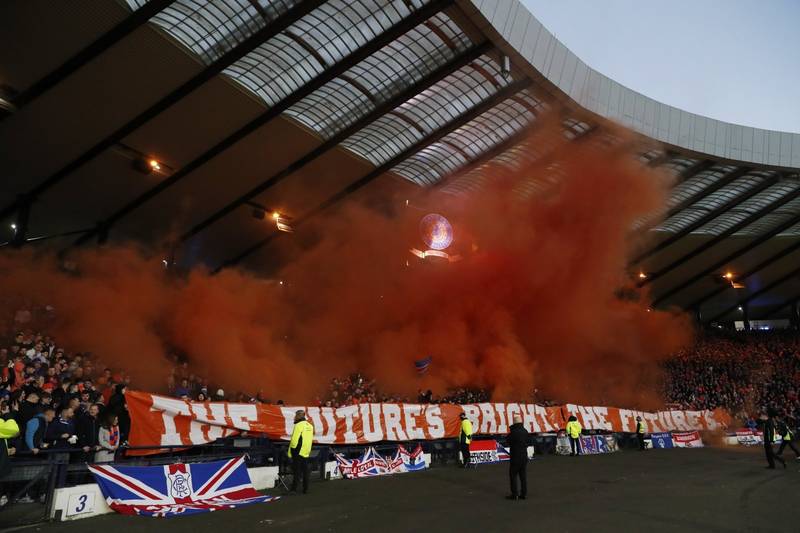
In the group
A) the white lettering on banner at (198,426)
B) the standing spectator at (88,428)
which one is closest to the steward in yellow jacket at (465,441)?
the white lettering on banner at (198,426)

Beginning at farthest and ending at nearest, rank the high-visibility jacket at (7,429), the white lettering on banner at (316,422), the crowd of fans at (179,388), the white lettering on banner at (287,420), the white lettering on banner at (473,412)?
1. the white lettering on banner at (473,412)
2. the white lettering on banner at (316,422)
3. the white lettering on banner at (287,420)
4. the crowd of fans at (179,388)
5. the high-visibility jacket at (7,429)

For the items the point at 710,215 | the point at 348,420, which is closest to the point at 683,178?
the point at 710,215

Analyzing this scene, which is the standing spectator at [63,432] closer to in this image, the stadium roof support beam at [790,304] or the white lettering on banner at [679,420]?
the white lettering on banner at [679,420]

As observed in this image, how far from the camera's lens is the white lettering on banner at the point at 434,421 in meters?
14.4

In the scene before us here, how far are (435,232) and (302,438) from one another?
48.2 ft

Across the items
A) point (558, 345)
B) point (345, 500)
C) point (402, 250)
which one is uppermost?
point (402, 250)

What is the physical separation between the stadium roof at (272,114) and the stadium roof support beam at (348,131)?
0.08m

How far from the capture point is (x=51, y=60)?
575 inches

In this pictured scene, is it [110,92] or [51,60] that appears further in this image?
[110,92]

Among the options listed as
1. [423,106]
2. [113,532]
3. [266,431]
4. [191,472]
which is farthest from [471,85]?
[113,532]

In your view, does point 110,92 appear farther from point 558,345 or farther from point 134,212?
point 558,345

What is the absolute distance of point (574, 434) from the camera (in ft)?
57.3

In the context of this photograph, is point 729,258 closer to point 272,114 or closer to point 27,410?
point 272,114

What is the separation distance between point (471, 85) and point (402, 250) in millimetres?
8343
